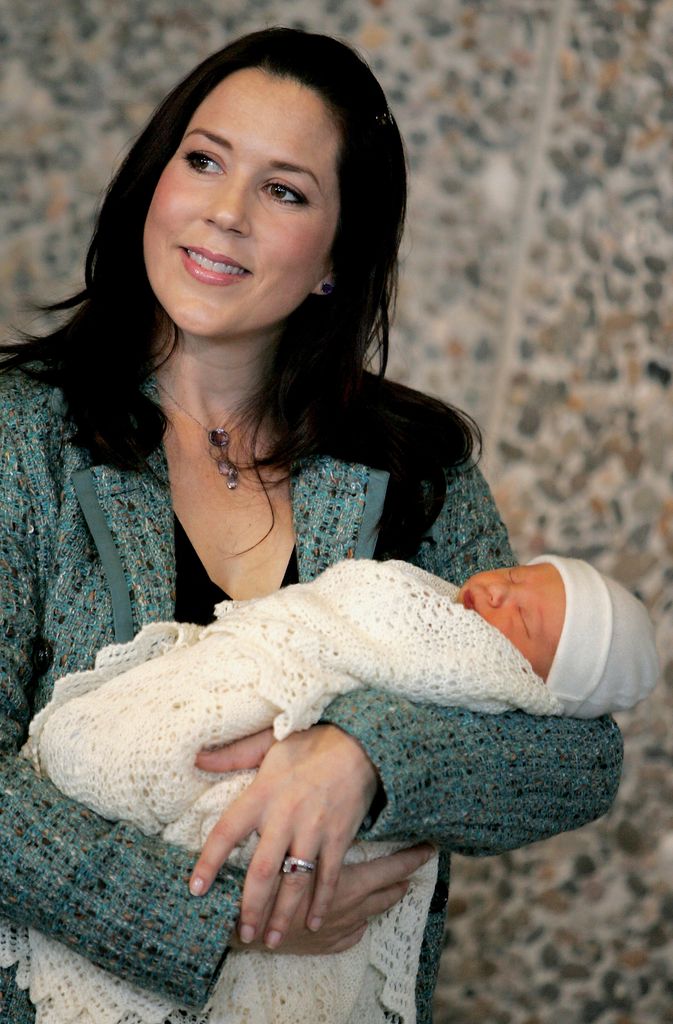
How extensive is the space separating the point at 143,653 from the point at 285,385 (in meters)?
0.68

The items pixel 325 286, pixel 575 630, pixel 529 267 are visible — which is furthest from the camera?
A: pixel 529 267

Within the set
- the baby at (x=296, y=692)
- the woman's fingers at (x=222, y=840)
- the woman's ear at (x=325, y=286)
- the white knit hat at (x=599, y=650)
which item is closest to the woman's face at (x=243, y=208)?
the woman's ear at (x=325, y=286)

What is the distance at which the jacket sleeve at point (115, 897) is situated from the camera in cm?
158

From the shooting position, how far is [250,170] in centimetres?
205

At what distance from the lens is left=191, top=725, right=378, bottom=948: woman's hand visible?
159 centimetres

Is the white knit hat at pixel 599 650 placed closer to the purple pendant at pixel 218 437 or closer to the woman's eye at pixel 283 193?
the purple pendant at pixel 218 437

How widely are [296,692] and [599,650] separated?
47 centimetres

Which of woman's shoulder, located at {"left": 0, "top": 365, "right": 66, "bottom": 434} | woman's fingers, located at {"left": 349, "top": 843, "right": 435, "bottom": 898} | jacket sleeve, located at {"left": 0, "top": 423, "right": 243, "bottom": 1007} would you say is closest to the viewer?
jacket sleeve, located at {"left": 0, "top": 423, "right": 243, "bottom": 1007}

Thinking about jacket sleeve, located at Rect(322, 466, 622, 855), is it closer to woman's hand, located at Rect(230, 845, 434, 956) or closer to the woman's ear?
woman's hand, located at Rect(230, 845, 434, 956)

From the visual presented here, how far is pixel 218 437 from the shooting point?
7.24ft

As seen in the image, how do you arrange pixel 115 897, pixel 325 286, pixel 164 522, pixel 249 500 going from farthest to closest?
1. pixel 325 286
2. pixel 249 500
3. pixel 164 522
4. pixel 115 897

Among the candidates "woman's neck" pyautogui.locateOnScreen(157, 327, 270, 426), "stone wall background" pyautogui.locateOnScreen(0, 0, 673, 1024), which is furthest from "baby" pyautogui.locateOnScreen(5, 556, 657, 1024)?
"stone wall background" pyautogui.locateOnScreen(0, 0, 673, 1024)

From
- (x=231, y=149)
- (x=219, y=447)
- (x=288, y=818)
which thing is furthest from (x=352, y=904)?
(x=231, y=149)

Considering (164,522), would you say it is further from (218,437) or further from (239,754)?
(239,754)
